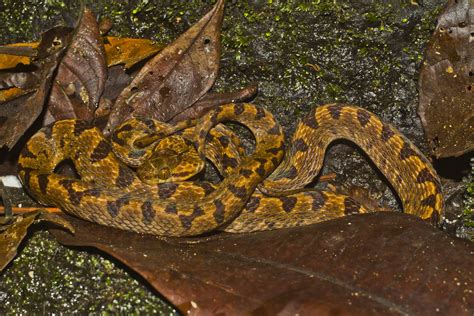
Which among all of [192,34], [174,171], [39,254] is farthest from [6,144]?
[192,34]

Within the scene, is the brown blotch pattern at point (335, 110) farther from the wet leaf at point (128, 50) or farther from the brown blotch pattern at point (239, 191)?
the wet leaf at point (128, 50)

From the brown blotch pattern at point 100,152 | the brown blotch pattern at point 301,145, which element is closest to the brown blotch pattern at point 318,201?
the brown blotch pattern at point 301,145

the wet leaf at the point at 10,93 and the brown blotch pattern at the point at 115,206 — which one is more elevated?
the wet leaf at the point at 10,93

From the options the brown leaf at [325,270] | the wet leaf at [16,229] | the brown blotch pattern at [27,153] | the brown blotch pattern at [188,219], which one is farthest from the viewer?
the brown blotch pattern at [27,153]

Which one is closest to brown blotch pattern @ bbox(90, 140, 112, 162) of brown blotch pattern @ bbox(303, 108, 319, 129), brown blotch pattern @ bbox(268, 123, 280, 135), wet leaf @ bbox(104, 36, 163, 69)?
wet leaf @ bbox(104, 36, 163, 69)

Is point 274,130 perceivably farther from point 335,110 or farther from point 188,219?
point 188,219

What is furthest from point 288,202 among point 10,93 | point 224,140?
point 10,93

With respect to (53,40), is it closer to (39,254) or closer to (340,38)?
(39,254)
